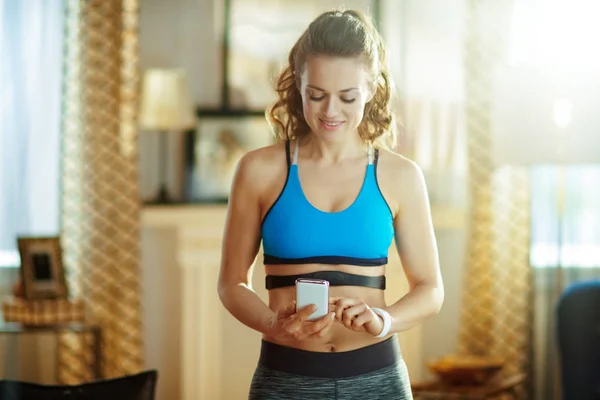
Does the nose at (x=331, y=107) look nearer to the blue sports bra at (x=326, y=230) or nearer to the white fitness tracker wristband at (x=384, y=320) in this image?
the blue sports bra at (x=326, y=230)

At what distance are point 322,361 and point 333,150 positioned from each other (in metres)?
0.33

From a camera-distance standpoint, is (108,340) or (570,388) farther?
(108,340)

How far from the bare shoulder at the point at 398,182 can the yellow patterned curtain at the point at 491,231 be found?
9.50ft

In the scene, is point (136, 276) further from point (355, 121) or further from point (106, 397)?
point (355, 121)

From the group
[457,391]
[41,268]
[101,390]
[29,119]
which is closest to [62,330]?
[41,268]

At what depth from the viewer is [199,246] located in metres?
4.15

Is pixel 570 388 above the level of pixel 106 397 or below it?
below

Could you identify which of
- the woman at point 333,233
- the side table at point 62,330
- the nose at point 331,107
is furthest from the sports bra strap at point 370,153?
the side table at point 62,330

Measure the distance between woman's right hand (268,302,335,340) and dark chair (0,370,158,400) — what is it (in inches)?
21.1

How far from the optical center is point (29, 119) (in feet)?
12.8

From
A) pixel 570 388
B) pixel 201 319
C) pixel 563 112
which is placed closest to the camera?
pixel 570 388

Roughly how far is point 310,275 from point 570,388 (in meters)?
1.71

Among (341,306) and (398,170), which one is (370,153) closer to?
(398,170)

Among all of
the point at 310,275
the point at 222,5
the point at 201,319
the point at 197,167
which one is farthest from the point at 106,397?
the point at 222,5
